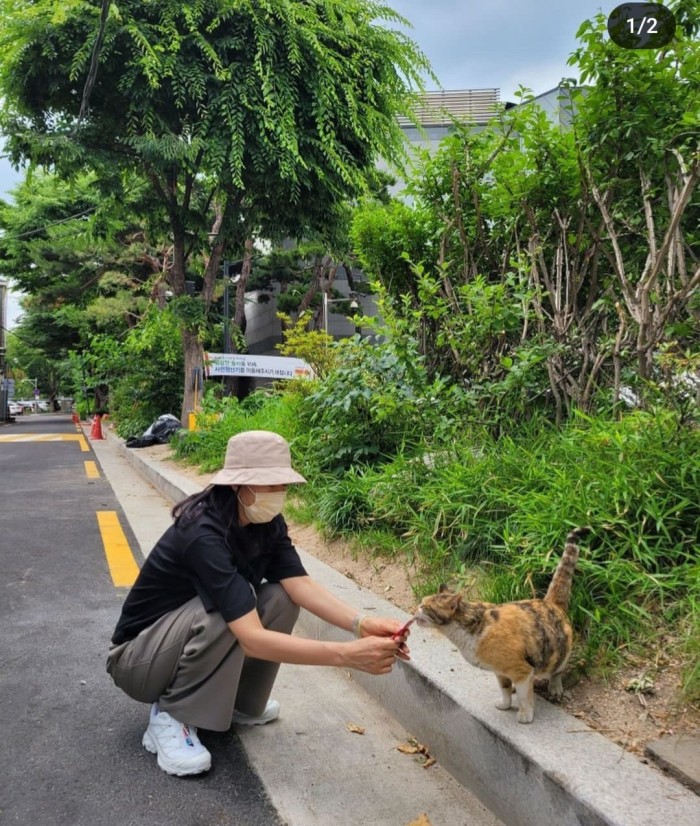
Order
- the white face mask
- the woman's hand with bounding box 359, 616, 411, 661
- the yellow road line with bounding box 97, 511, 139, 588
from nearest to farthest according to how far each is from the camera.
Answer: the woman's hand with bounding box 359, 616, 411, 661 → the white face mask → the yellow road line with bounding box 97, 511, 139, 588

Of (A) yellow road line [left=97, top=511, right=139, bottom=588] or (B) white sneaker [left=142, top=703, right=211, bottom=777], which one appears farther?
(A) yellow road line [left=97, top=511, right=139, bottom=588]

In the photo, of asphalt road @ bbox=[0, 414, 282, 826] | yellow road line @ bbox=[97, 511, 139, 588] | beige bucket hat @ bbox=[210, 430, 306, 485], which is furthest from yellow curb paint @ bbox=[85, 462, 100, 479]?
beige bucket hat @ bbox=[210, 430, 306, 485]

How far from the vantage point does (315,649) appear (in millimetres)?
2127

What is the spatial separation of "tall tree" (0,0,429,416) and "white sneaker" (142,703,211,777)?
26.0 feet

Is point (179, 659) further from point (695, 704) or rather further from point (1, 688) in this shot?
point (695, 704)

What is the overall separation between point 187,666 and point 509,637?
3.89 feet

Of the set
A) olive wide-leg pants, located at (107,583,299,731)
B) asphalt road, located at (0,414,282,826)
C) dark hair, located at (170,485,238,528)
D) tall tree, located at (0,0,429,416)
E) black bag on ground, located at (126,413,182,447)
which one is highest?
tall tree, located at (0,0,429,416)

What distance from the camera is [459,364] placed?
5.14 m

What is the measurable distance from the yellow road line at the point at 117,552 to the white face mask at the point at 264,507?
2.72 m

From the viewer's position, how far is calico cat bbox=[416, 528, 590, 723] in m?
2.13

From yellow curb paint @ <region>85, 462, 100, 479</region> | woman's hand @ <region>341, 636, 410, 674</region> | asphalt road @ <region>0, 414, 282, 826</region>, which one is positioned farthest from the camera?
yellow curb paint @ <region>85, 462, 100, 479</region>

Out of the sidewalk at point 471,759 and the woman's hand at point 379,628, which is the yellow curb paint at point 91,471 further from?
the woman's hand at point 379,628

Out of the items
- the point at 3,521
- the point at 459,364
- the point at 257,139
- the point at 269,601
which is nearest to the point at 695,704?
the point at 269,601

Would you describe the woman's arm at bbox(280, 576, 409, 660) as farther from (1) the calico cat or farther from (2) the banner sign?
(2) the banner sign
